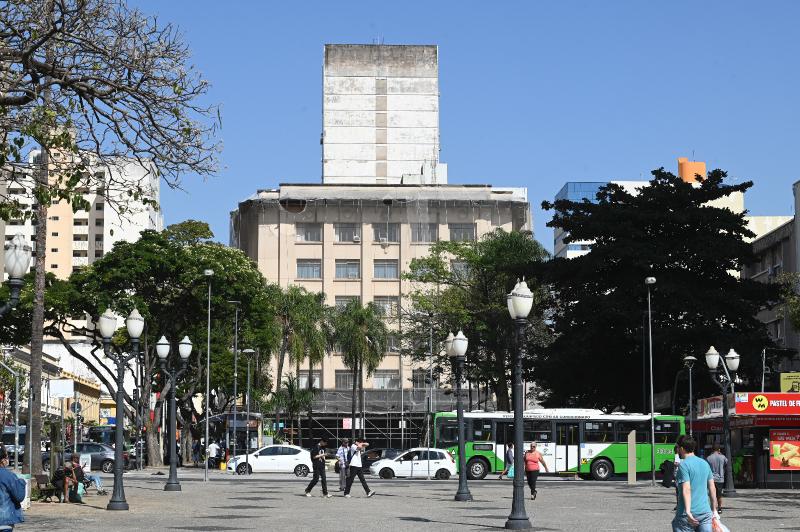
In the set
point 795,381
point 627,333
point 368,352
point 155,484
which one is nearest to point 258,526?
point 155,484

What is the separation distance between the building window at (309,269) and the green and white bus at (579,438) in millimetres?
47654

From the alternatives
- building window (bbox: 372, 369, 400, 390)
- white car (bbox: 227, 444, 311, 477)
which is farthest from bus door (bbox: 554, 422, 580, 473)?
building window (bbox: 372, 369, 400, 390)

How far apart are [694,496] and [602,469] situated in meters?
41.3

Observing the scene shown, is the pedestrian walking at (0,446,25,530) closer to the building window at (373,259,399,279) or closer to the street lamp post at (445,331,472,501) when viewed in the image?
the street lamp post at (445,331,472,501)

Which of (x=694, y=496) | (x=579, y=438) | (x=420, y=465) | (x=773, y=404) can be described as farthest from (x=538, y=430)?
(x=694, y=496)

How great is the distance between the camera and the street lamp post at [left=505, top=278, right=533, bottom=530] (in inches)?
869

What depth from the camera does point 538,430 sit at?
2124 inches

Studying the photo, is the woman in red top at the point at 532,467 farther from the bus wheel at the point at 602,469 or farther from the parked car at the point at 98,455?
the parked car at the point at 98,455

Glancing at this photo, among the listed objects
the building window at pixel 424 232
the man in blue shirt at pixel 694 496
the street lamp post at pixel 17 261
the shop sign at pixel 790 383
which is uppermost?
the building window at pixel 424 232

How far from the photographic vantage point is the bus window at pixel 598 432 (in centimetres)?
5406

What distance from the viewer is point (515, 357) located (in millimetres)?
23469

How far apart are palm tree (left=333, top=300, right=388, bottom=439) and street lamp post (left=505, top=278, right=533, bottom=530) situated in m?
58.8

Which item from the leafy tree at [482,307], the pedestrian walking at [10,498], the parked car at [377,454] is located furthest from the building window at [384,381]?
the pedestrian walking at [10,498]

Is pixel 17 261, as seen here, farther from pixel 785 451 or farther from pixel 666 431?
pixel 666 431
